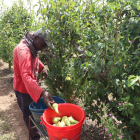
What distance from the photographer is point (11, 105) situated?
14.8ft

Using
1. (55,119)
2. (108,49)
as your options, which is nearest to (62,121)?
(55,119)

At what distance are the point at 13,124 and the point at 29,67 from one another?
7.60ft

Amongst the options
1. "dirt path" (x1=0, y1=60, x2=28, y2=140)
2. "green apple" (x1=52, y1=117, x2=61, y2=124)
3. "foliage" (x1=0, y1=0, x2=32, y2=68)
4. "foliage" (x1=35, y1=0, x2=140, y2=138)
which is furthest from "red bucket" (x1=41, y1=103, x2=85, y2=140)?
"foliage" (x1=0, y1=0, x2=32, y2=68)

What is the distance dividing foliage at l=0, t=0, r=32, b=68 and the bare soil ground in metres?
1.59

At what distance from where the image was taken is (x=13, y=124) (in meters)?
3.60

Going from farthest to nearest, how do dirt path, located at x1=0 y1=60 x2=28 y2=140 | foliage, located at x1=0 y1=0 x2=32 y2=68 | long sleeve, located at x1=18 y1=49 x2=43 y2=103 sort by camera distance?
foliage, located at x1=0 y1=0 x2=32 y2=68 < dirt path, located at x1=0 y1=60 x2=28 y2=140 < long sleeve, located at x1=18 y1=49 x2=43 y2=103

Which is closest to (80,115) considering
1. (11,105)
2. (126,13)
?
(126,13)

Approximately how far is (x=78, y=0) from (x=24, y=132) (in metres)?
2.92

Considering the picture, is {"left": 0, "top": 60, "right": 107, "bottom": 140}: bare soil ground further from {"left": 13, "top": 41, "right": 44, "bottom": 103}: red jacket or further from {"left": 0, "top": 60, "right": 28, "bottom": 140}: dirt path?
{"left": 13, "top": 41, "right": 44, "bottom": 103}: red jacket

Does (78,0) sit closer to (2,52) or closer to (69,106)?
(69,106)

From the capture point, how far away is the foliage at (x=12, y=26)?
520cm

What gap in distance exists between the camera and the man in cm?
179

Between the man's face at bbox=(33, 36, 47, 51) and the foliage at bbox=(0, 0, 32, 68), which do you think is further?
the foliage at bbox=(0, 0, 32, 68)

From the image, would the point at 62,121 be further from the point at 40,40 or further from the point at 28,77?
the point at 40,40
